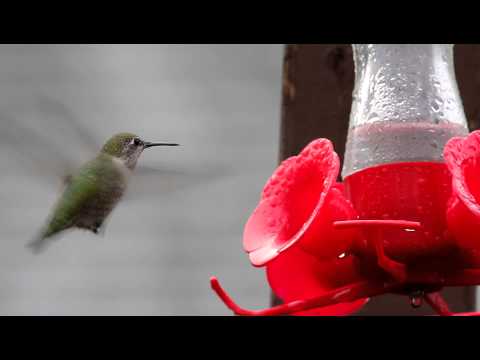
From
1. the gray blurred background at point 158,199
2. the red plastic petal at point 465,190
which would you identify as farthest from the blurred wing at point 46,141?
the gray blurred background at point 158,199

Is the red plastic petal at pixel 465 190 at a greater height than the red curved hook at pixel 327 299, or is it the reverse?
the red plastic petal at pixel 465 190

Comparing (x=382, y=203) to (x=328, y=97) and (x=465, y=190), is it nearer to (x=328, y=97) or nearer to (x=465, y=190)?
(x=465, y=190)

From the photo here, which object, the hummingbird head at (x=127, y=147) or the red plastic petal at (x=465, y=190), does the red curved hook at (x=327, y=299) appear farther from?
the hummingbird head at (x=127, y=147)

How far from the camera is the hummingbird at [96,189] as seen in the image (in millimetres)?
2533

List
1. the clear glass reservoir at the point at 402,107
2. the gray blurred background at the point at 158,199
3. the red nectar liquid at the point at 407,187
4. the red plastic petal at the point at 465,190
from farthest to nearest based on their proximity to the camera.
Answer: the gray blurred background at the point at 158,199 < the clear glass reservoir at the point at 402,107 < the red nectar liquid at the point at 407,187 < the red plastic petal at the point at 465,190

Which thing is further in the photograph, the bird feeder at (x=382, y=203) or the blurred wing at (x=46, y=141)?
the blurred wing at (x=46, y=141)

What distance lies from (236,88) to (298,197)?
91.5 inches

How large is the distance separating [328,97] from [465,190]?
708mm

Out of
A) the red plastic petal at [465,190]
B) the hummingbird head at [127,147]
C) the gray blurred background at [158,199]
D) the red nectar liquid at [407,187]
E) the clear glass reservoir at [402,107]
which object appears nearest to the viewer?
the red plastic petal at [465,190]

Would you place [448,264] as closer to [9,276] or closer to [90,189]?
[90,189]

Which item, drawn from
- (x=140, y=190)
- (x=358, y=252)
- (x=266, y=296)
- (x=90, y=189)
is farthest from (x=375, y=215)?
(x=266, y=296)

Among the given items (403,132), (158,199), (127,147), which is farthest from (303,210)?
(158,199)

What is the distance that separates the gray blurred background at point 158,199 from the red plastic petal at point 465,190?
227 centimetres

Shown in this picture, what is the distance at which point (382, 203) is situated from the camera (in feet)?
7.05
